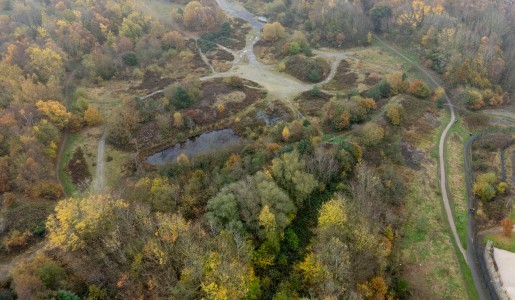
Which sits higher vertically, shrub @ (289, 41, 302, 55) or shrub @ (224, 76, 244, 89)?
shrub @ (289, 41, 302, 55)

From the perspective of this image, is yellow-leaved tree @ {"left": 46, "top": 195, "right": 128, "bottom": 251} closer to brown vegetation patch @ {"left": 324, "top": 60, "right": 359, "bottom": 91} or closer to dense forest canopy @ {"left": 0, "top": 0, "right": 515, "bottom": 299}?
dense forest canopy @ {"left": 0, "top": 0, "right": 515, "bottom": 299}

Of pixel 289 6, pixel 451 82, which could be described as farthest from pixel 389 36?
pixel 289 6

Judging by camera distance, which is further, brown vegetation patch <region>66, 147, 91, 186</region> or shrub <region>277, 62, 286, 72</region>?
shrub <region>277, 62, 286, 72</region>

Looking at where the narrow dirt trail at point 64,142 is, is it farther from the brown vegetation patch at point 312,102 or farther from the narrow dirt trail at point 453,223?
the narrow dirt trail at point 453,223

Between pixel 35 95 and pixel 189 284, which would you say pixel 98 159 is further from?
pixel 189 284

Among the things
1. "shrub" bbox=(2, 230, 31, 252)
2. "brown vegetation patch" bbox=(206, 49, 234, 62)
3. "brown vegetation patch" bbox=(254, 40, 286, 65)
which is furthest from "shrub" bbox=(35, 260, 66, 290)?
"brown vegetation patch" bbox=(206, 49, 234, 62)

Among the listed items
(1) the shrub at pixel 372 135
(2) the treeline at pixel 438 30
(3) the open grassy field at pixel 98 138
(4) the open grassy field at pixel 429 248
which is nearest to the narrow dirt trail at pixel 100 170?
(3) the open grassy field at pixel 98 138

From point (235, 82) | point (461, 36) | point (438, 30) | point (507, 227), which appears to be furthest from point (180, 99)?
point (438, 30)
